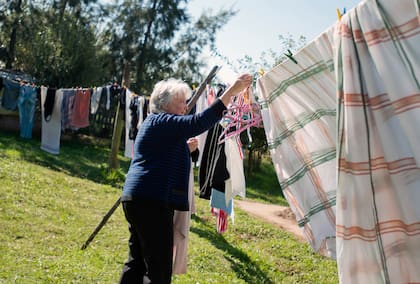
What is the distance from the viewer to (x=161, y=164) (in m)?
2.76

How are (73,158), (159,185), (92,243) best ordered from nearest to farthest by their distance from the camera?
1. (159,185)
2. (92,243)
3. (73,158)

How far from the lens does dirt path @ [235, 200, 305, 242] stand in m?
7.85

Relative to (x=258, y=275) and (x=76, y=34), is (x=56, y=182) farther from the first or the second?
(x=76, y=34)

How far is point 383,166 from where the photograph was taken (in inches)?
63.8

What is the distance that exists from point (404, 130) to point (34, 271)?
3511 millimetres

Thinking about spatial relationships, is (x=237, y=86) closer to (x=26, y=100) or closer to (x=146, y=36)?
(x=26, y=100)

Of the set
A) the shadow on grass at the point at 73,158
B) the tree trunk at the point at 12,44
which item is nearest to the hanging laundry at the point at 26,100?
the shadow on grass at the point at 73,158

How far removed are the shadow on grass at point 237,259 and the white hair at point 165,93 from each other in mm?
2444

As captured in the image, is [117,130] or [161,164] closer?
[161,164]

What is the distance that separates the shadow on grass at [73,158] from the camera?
9598mm

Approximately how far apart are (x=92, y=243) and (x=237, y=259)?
165cm

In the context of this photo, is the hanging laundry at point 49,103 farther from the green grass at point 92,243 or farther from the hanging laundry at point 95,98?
the green grass at point 92,243

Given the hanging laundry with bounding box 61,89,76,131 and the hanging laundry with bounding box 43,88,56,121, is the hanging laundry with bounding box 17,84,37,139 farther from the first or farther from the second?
the hanging laundry with bounding box 61,89,76,131

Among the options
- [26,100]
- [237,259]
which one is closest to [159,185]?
[237,259]
